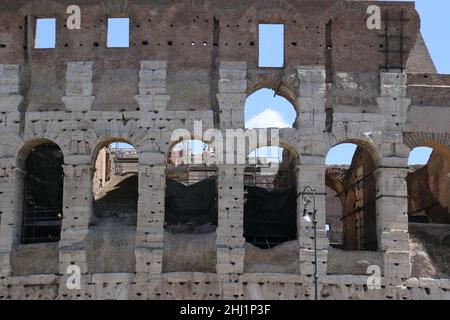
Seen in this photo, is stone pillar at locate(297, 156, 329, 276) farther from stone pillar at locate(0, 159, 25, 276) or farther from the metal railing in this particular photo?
stone pillar at locate(0, 159, 25, 276)

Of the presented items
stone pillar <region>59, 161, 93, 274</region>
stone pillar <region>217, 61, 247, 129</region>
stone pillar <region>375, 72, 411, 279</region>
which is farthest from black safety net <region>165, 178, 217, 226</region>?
stone pillar <region>375, 72, 411, 279</region>

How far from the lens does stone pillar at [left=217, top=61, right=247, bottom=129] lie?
2647 cm

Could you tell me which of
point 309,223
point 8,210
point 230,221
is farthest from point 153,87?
point 309,223

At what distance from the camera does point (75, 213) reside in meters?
26.0

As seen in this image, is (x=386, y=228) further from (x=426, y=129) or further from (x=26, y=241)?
(x=26, y=241)

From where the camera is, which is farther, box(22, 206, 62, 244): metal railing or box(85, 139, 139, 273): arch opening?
box(22, 206, 62, 244): metal railing

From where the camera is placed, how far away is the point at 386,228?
85.3ft

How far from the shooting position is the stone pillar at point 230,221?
25562 millimetres

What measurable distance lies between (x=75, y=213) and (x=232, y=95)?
541 centimetres

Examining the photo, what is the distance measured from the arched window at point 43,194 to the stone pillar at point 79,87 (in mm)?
1892

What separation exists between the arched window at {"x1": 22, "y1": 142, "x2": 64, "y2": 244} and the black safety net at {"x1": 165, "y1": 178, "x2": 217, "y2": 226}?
10.6ft

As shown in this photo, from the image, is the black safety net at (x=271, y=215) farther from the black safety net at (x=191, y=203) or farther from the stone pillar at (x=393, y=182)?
the stone pillar at (x=393, y=182)

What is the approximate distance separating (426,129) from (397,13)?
3446 millimetres

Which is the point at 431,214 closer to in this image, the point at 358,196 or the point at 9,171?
the point at 358,196
